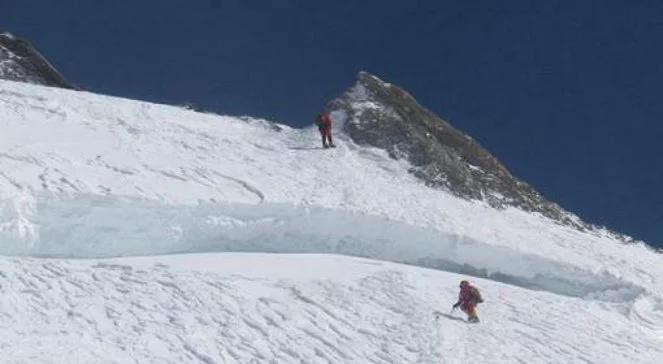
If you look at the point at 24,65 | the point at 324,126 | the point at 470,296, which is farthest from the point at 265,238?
the point at 24,65

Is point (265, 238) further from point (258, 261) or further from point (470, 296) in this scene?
point (470, 296)

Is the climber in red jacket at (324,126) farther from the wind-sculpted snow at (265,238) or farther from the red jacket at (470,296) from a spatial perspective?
the red jacket at (470,296)

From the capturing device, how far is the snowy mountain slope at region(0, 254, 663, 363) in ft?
50.8

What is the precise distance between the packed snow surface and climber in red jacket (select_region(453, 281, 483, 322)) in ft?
0.88

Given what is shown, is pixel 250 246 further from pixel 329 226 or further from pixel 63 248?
pixel 63 248

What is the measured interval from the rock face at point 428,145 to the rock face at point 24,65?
12.0 metres

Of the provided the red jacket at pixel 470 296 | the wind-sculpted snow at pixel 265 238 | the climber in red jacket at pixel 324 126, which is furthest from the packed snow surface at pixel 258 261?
the climber in red jacket at pixel 324 126

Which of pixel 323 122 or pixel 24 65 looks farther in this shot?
pixel 24 65

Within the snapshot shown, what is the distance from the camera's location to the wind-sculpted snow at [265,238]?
1927cm

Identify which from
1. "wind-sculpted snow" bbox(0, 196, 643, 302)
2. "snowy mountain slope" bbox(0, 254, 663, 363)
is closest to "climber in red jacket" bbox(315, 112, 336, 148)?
"wind-sculpted snow" bbox(0, 196, 643, 302)

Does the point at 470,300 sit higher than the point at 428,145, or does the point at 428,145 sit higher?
the point at 428,145

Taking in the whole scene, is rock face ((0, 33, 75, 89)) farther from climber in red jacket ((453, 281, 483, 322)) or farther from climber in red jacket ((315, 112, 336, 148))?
climber in red jacket ((453, 281, 483, 322))

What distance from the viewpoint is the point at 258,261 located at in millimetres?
20938

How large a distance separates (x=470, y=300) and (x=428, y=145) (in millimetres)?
13337
